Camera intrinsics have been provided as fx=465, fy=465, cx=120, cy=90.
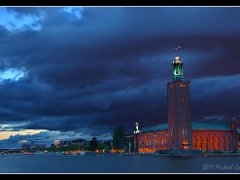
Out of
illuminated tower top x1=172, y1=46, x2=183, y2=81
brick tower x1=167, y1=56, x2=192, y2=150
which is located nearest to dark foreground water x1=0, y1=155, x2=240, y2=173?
brick tower x1=167, y1=56, x2=192, y2=150

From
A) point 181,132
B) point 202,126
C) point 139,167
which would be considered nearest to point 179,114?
point 181,132

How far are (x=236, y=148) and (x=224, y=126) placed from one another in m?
6.77

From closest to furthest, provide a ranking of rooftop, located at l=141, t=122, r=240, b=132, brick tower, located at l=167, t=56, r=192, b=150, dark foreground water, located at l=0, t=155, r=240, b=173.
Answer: dark foreground water, located at l=0, t=155, r=240, b=173
brick tower, located at l=167, t=56, r=192, b=150
rooftop, located at l=141, t=122, r=240, b=132

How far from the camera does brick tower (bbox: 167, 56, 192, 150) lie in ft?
319

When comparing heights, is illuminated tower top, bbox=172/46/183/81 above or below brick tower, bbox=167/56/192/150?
above

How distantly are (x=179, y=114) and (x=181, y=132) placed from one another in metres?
3.85

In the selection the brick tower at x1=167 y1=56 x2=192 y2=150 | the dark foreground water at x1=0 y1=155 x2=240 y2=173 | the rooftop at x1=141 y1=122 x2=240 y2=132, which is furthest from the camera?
the rooftop at x1=141 y1=122 x2=240 y2=132

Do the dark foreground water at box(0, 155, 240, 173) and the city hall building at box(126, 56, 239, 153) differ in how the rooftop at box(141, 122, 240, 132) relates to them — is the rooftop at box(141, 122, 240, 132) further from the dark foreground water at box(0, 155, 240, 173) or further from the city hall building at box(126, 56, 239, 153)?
the dark foreground water at box(0, 155, 240, 173)

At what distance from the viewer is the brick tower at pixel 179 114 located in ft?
319

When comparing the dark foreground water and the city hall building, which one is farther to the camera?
the city hall building

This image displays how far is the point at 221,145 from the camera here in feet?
366

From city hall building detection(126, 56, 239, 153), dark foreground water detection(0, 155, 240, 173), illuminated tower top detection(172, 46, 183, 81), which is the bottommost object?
dark foreground water detection(0, 155, 240, 173)
